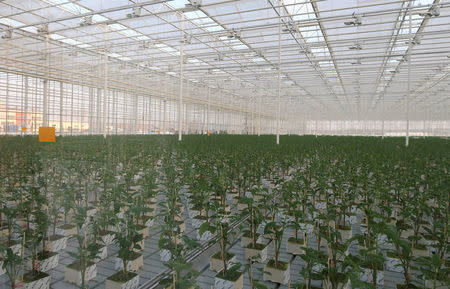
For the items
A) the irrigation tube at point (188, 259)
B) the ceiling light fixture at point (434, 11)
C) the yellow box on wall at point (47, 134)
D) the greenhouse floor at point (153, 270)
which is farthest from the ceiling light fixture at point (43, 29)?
the ceiling light fixture at point (434, 11)

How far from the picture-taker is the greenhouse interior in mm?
3828

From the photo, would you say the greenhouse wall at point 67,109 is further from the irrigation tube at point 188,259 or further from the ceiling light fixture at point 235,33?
the irrigation tube at point 188,259

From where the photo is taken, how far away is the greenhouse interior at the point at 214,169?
12.6 ft

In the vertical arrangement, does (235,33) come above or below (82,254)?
above

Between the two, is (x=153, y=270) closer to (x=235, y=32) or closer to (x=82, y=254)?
(x=82, y=254)

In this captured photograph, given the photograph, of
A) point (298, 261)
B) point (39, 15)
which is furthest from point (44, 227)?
point (39, 15)

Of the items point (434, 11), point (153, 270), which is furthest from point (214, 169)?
point (434, 11)

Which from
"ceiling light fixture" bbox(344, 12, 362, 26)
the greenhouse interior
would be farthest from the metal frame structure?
the greenhouse interior

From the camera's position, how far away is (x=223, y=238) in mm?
4102

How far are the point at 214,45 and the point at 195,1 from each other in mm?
10587

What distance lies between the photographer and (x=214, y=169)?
9695 millimetres

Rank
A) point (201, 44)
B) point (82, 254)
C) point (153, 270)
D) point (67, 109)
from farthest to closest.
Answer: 1. point (67, 109)
2. point (201, 44)
3. point (153, 270)
4. point (82, 254)

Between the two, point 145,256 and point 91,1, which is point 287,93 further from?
point 145,256

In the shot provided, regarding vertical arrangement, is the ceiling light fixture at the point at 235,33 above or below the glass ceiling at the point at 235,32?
below
